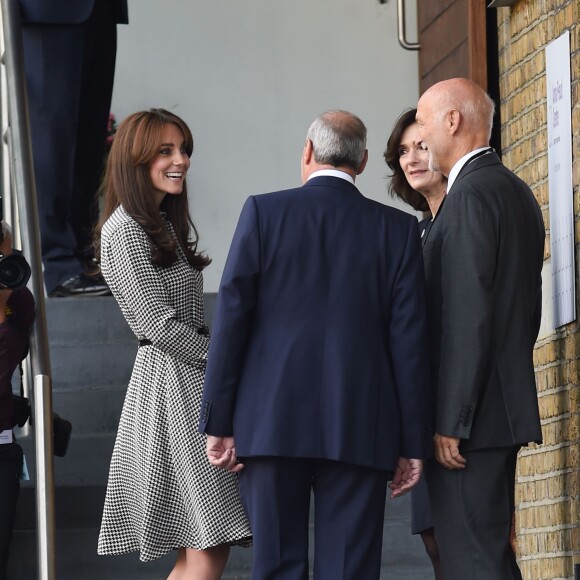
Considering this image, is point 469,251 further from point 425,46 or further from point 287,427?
point 425,46

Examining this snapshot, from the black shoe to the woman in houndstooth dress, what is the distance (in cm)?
163

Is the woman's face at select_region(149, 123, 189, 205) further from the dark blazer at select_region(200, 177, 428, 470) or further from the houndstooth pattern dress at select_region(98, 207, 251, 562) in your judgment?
the dark blazer at select_region(200, 177, 428, 470)

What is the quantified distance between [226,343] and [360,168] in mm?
576

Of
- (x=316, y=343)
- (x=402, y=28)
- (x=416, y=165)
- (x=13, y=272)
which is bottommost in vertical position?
(x=316, y=343)

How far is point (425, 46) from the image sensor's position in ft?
23.9

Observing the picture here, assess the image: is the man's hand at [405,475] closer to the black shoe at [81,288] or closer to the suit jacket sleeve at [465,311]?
the suit jacket sleeve at [465,311]

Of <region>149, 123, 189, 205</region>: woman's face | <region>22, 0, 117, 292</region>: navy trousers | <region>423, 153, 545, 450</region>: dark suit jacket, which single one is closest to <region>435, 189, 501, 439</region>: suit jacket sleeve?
<region>423, 153, 545, 450</region>: dark suit jacket

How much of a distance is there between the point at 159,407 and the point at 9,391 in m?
0.79

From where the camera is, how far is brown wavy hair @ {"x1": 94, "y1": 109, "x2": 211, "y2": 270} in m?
3.81

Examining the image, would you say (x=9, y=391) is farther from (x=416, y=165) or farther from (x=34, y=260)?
(x=416, y=165)

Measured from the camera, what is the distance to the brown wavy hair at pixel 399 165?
417 cm

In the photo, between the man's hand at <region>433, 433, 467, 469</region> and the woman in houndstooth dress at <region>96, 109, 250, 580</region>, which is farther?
the woman in houndstooth dress at <region>96, 109, 250, 580</region>

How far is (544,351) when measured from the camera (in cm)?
420

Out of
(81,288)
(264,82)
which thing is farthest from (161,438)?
(264,82)
